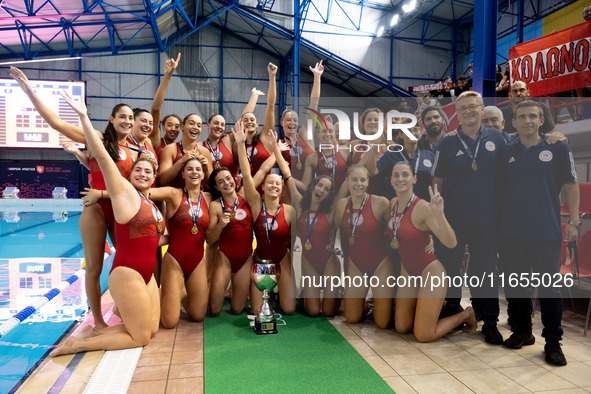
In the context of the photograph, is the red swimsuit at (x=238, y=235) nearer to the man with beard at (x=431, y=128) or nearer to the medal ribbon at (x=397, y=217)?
the medal ribbon at (x=397, y=217)

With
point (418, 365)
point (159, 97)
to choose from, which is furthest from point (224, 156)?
point (418, 365)

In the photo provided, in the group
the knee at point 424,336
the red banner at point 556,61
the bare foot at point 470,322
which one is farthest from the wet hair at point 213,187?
the red banner at point 556,61

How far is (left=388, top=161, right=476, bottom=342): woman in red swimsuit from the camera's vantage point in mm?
3674

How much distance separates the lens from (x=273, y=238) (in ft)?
14.4

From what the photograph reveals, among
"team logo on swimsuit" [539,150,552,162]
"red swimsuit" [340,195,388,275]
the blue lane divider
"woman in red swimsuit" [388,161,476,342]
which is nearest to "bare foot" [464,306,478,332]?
"woman in red swimsuit" [388,161,476,342]

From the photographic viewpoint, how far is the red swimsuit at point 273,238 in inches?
172

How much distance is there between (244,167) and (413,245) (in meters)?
1.84

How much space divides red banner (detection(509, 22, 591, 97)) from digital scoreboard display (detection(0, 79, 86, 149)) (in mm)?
16631

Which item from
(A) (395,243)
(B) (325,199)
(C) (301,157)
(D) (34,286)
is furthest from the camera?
(D) (34,286)

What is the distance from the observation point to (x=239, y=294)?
4.49m

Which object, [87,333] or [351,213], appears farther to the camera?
[351,213]

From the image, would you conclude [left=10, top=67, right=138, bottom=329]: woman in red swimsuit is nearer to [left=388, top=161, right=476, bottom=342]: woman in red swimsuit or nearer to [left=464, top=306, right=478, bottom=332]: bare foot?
[left=388, top=161, right=476, bottom=342]: woman in red swimsuit

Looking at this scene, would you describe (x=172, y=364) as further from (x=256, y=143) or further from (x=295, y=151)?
(x=256, y=143)

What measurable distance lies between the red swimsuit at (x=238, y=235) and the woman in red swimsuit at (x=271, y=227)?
0.27 feet
